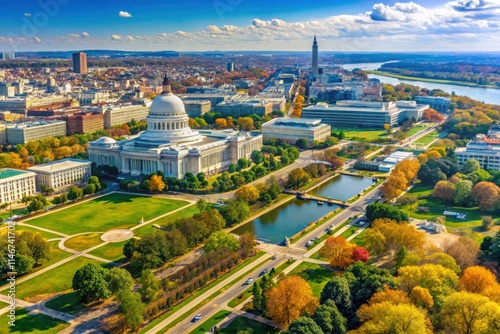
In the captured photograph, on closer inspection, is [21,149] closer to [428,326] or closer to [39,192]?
[39,192]

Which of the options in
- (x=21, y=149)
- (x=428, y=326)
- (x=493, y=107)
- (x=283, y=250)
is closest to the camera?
(x=428, y=326)

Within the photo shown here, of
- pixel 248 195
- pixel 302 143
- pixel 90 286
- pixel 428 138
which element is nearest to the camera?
pixel 90 286

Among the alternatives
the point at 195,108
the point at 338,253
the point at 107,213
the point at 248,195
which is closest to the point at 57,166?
the point at 107,213

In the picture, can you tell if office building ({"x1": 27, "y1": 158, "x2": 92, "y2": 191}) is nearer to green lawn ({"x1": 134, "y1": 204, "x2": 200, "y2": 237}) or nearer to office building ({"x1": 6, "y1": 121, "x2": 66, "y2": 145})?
green lawn ({"x1": 134, "y1": 204, "x2": 200, "y2": 237})

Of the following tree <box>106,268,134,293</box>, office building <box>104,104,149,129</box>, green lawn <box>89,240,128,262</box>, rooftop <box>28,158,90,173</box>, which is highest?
office building <box>104,104,149,129</box>

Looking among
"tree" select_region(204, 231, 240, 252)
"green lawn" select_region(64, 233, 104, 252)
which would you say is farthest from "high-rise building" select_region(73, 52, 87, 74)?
"tree" select_region(204, 231, 240, 252)

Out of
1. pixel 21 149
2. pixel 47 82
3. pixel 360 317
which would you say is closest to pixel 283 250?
pixel 360 317

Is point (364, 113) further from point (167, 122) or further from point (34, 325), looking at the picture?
point (34, 325)
